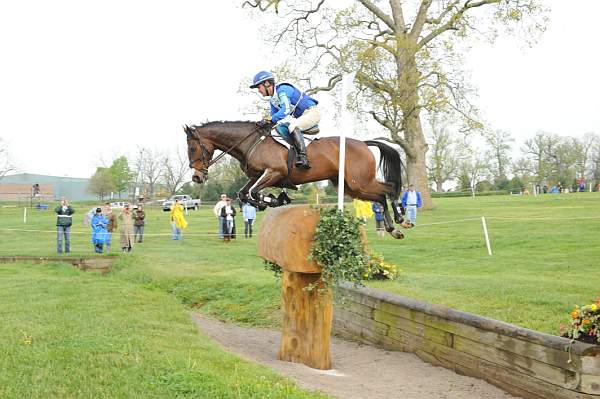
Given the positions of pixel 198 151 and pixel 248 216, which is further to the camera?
pixel 248 216

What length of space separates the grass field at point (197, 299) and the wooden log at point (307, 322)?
52.2 inches

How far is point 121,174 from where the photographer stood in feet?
261

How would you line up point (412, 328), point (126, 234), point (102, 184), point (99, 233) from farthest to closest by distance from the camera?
1. point (102, 184)
2. point (126, 234)
3. point (99, 233)
4. point (412, 328)

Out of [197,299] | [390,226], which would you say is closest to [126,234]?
[197,299]

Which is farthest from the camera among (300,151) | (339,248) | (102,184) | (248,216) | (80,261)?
(102,184)

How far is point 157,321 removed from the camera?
8398 mm

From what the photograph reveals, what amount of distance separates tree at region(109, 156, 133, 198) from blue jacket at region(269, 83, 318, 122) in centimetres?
Answer: 7302

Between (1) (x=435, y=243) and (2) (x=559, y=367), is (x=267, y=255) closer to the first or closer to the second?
(2) (x=559, y=367)

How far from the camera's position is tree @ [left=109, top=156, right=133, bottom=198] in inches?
3063

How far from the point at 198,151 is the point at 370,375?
11.7 feet

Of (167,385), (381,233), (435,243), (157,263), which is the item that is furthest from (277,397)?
(381,233)

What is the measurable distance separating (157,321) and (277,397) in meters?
4.06

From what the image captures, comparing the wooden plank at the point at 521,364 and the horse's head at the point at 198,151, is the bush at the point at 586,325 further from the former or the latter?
the horse's head at the point at 198,151

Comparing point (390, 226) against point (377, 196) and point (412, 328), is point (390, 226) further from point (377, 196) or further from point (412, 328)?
point (412, 328)
